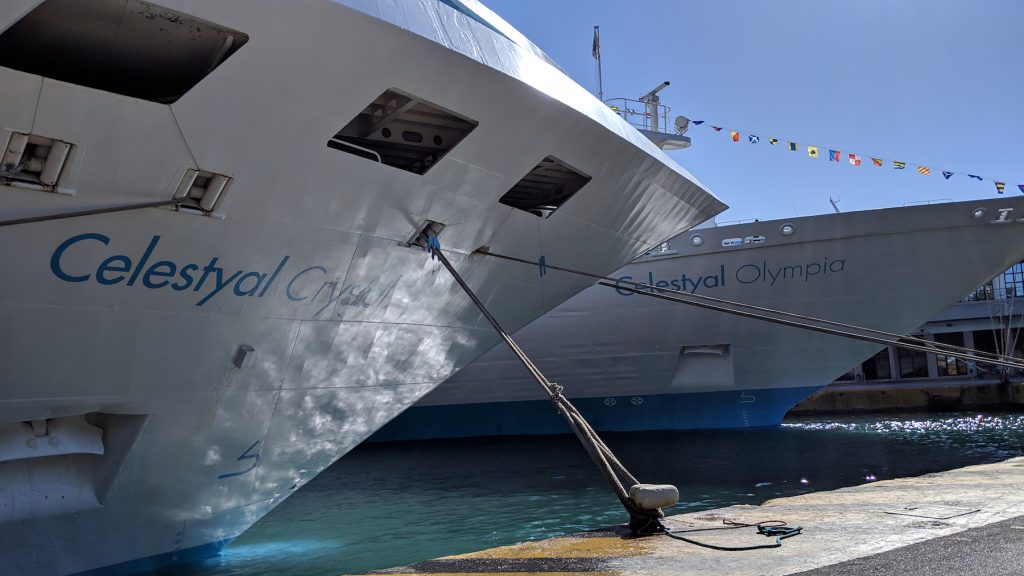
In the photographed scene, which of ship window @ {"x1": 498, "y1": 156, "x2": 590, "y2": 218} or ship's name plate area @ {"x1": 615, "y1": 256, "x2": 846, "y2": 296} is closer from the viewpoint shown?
ship window @ {"x1": 498, "y1": 156, "x2": 590, "y2": 218}

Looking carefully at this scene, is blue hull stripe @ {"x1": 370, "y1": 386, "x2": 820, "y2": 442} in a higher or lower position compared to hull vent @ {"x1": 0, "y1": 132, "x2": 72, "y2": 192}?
lower

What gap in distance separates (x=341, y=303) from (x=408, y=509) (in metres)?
5.45

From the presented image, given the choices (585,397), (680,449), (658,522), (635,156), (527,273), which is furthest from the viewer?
(585,397)

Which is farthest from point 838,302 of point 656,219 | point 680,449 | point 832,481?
point 656,219

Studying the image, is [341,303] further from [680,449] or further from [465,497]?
[680,449]

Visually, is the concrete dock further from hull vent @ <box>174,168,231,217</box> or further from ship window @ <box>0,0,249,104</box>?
ship window @ <box>0,0,249,104</box>

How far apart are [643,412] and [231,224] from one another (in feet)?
48.0

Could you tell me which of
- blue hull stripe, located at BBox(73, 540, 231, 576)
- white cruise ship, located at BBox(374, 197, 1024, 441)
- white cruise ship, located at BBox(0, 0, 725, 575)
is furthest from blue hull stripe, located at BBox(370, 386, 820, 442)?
blue hull stripe, located at BBox(73, 540, 231, 576)

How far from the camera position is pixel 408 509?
35.7 feet

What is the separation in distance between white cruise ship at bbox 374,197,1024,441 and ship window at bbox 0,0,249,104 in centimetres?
1285

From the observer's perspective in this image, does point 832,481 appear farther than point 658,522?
Yes

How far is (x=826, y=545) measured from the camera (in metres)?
4.58

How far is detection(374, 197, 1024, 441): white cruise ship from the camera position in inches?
655

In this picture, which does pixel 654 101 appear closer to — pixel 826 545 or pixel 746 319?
pixel 746 319
